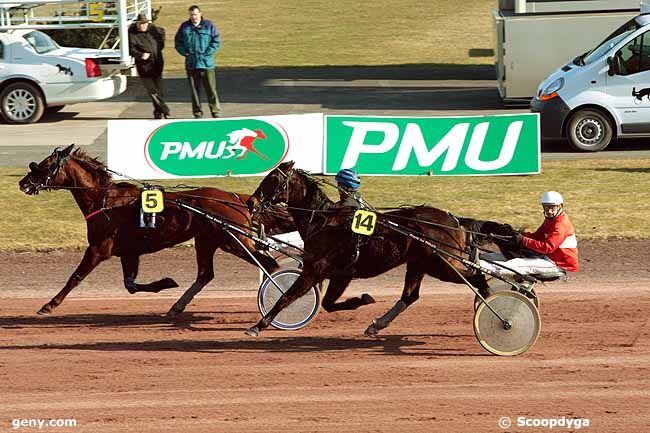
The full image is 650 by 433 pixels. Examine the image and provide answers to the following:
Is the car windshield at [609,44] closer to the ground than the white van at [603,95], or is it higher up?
higher up

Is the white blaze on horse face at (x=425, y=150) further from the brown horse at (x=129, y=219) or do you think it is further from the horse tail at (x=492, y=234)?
the horse tail at (x=492, y=234)

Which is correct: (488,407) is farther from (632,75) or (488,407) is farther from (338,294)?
(632,75)

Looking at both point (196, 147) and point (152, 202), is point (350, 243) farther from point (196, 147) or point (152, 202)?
point (196, 147)

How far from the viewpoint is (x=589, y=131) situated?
64.9 feet

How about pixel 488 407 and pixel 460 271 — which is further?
pixel 460 271

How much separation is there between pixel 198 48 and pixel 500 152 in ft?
21.8

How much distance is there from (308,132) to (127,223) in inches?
262

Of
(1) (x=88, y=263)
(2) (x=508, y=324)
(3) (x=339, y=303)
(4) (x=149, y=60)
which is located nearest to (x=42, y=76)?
(4) (x=149, y=60)

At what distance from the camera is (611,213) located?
50.0ft

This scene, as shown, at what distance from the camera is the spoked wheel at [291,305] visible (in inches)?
422

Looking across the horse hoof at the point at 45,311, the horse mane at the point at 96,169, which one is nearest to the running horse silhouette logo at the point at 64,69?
the horse mane at the point at 96,169

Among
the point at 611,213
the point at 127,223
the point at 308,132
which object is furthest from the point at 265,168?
the point at 127,223
